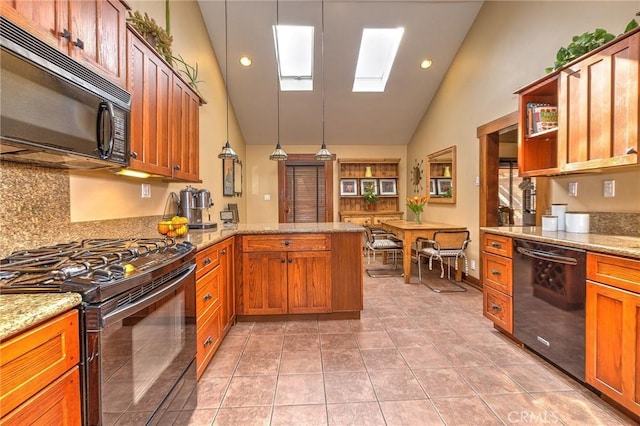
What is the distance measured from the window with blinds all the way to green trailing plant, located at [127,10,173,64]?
4353 mm

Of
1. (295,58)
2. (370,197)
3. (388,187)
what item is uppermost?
(295,58)

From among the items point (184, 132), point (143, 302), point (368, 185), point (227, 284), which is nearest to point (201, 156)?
point (184, 132)

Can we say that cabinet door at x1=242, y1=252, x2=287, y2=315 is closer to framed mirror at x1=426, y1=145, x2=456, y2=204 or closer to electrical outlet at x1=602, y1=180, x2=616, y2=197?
electrical outlet at x1=602, y1=180, x2=616, y2=197

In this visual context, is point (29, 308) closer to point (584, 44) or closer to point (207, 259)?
point (207, 259)

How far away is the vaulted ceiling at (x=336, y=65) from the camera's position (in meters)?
3.86

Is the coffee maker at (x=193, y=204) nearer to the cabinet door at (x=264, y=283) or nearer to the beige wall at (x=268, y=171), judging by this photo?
the cabinet door at (x=264, y=283)

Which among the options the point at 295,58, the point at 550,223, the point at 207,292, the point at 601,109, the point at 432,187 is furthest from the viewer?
the point at 432,187

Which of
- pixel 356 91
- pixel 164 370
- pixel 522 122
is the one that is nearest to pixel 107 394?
pixel 164 370

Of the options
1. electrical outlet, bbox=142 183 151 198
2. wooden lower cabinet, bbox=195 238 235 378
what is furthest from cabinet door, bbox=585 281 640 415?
electrical outlet, bbox=142 183 151 198

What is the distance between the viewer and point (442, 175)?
505 centimetres

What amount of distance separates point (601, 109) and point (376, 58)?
3810 mm

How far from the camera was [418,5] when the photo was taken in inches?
151

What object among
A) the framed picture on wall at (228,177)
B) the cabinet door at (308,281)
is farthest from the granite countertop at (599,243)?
the framed picture on wall at (228,177)

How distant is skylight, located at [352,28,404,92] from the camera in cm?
454
